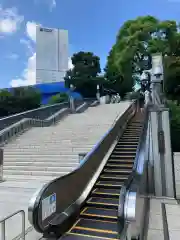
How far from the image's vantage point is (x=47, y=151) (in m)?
10.6

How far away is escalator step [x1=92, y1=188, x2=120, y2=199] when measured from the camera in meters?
5.81

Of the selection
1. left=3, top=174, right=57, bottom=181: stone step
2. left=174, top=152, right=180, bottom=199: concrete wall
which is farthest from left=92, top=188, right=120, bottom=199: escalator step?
left=174, top=152, right=180, bottom=199: concrete wall

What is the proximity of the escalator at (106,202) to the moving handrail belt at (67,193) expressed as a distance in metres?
0.20

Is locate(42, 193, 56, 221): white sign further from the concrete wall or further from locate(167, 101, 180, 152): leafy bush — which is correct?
locate(167, 101, 180, 152): leafy bush

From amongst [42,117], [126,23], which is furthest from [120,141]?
[126,23]

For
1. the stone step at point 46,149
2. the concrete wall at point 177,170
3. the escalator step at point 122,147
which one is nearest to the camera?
the escalator step at point 122,147

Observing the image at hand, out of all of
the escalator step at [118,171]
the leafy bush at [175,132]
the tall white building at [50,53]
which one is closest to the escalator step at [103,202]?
the escalator step at [118,171]

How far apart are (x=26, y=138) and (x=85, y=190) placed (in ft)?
26.0

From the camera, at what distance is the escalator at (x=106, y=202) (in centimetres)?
434

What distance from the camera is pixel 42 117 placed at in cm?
1856

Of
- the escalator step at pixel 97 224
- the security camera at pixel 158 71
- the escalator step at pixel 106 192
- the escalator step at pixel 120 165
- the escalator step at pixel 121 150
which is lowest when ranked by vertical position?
the escalator step at pixel 97 224

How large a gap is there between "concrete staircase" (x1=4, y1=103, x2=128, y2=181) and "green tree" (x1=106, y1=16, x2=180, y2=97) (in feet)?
43.7

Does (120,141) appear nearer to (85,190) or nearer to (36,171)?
(36,171)

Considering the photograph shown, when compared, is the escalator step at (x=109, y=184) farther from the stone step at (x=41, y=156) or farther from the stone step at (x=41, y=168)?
the stone step at (x=41, y=156)
